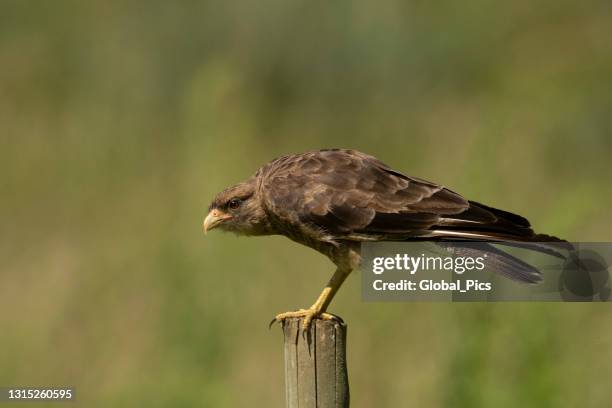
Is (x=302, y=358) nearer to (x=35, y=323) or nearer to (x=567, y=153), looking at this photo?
(x=35, y=323)

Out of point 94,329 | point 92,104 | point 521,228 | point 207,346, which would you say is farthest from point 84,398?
point 92,104

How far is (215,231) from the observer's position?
7656 millimetres

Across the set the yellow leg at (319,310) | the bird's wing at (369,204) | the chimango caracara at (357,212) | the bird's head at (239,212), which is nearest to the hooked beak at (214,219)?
the bird's head at (239,212)

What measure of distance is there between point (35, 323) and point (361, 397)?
2.49 meters

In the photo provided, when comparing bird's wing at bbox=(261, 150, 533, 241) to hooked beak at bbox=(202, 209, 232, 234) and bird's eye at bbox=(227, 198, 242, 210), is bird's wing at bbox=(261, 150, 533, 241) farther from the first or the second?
hooked beak at bbox=(202, 209, 232, 234)

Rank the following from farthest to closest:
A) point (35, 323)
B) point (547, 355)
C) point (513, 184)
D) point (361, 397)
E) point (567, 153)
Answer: point (567, 153), point (513, 184), point (35, 323), point (361, 397), point (547, 355)


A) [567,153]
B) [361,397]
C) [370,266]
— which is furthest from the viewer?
[567,153]

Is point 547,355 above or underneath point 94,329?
underneath

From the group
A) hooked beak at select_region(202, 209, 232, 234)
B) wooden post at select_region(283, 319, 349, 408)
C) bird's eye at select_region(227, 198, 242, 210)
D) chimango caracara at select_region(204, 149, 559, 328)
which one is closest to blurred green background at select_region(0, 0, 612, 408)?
hooked beak at select_region(202, 209, 232, 234)

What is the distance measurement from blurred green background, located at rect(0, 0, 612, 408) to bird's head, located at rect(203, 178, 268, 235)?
1.96ft

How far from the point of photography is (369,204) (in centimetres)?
618

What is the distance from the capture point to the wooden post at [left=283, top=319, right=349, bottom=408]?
17.1ft

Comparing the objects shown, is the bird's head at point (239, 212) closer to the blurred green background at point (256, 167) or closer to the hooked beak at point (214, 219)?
the hooked beak at point (214, 219)

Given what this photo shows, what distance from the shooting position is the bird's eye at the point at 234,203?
6.98m
